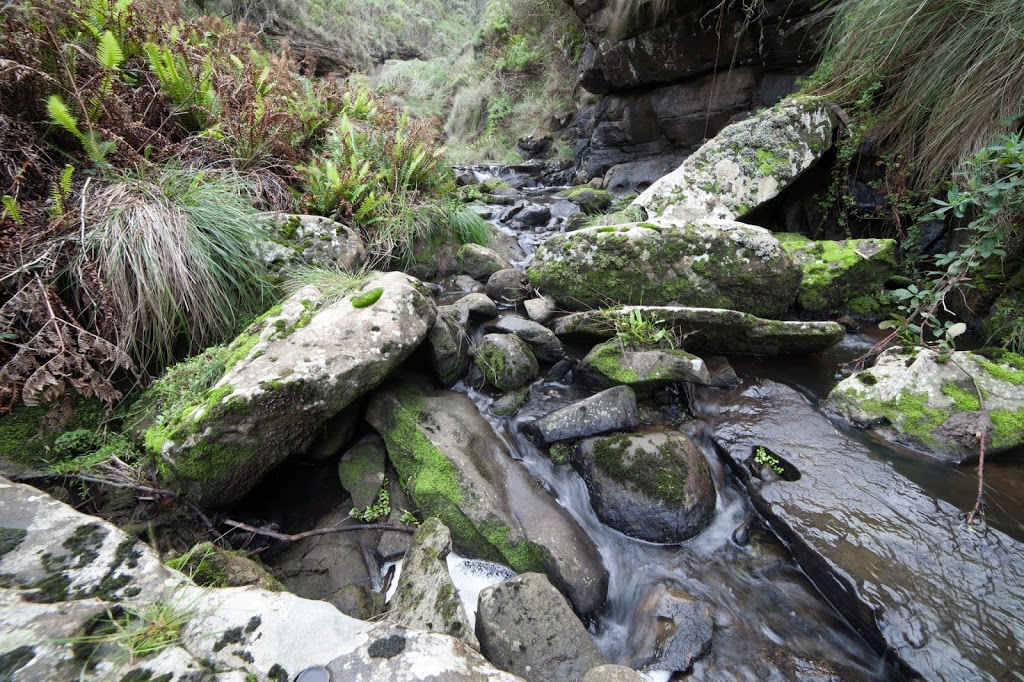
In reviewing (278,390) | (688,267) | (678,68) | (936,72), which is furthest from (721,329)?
(678,68)

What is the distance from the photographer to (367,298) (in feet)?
9.77

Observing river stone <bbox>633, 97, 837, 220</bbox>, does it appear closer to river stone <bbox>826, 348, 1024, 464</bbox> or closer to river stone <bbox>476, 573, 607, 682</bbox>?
river stone <bbox>826, 348, 1024, 464</bbox>

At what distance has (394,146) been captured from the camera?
530cm

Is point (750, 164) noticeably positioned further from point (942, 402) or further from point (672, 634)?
point (672, 634)

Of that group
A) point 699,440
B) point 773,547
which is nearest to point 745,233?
point 699,440

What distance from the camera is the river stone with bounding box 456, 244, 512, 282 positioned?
16.5 feet

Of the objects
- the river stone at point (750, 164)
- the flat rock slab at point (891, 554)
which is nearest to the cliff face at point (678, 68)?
the river stone at point (750, 164)

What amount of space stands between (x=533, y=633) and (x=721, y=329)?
277 centimetres

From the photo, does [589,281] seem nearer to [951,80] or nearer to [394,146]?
[394,146]

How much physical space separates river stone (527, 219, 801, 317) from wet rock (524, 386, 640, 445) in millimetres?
1243

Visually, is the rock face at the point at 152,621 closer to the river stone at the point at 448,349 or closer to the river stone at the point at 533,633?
the river stone at the point at 533,633

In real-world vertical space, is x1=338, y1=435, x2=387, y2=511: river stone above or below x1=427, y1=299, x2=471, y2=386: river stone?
below

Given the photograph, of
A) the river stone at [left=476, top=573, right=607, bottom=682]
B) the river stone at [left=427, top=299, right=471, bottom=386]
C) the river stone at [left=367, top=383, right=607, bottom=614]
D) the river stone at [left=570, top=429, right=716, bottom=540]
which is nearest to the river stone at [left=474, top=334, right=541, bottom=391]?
the river stone at [left=427, top=299, right=471, bottom=386]

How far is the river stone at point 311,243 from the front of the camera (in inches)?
140
